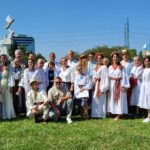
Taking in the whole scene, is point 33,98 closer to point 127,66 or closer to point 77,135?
point 77,135

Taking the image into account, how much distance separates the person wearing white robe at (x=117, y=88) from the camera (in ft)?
37.6

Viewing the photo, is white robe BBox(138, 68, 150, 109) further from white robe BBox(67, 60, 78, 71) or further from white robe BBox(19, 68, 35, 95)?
white robe BBox(19, 68, 35, 95)

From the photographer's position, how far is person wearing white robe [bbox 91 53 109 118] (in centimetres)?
1168

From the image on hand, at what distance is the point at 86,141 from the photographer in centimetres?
838

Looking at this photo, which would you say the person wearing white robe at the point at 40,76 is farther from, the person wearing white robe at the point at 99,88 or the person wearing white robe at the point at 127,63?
the person wearing white robe at the point at 127,63

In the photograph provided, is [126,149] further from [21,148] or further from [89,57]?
[89,57]

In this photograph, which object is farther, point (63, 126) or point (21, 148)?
point (63, 126)

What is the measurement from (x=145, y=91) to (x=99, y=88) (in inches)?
48.0

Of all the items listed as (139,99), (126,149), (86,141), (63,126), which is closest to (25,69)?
(63,126)

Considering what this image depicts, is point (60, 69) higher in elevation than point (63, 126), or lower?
higher

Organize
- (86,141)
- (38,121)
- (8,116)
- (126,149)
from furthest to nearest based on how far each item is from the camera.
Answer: (8,116) → (38,121) → (86,141) → (126,149)

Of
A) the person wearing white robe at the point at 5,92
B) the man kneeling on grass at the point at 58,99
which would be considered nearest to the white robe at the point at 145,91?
the man kneeling on grass at the point at 58,99

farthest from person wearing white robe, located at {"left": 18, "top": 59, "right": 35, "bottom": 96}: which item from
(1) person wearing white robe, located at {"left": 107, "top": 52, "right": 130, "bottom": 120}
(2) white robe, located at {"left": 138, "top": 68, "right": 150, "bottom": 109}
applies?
(2) white robe, located at {"left": 138, "top": 68, "right": 150, "bottom": 109}

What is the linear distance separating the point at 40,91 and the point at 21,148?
3.41 metres
